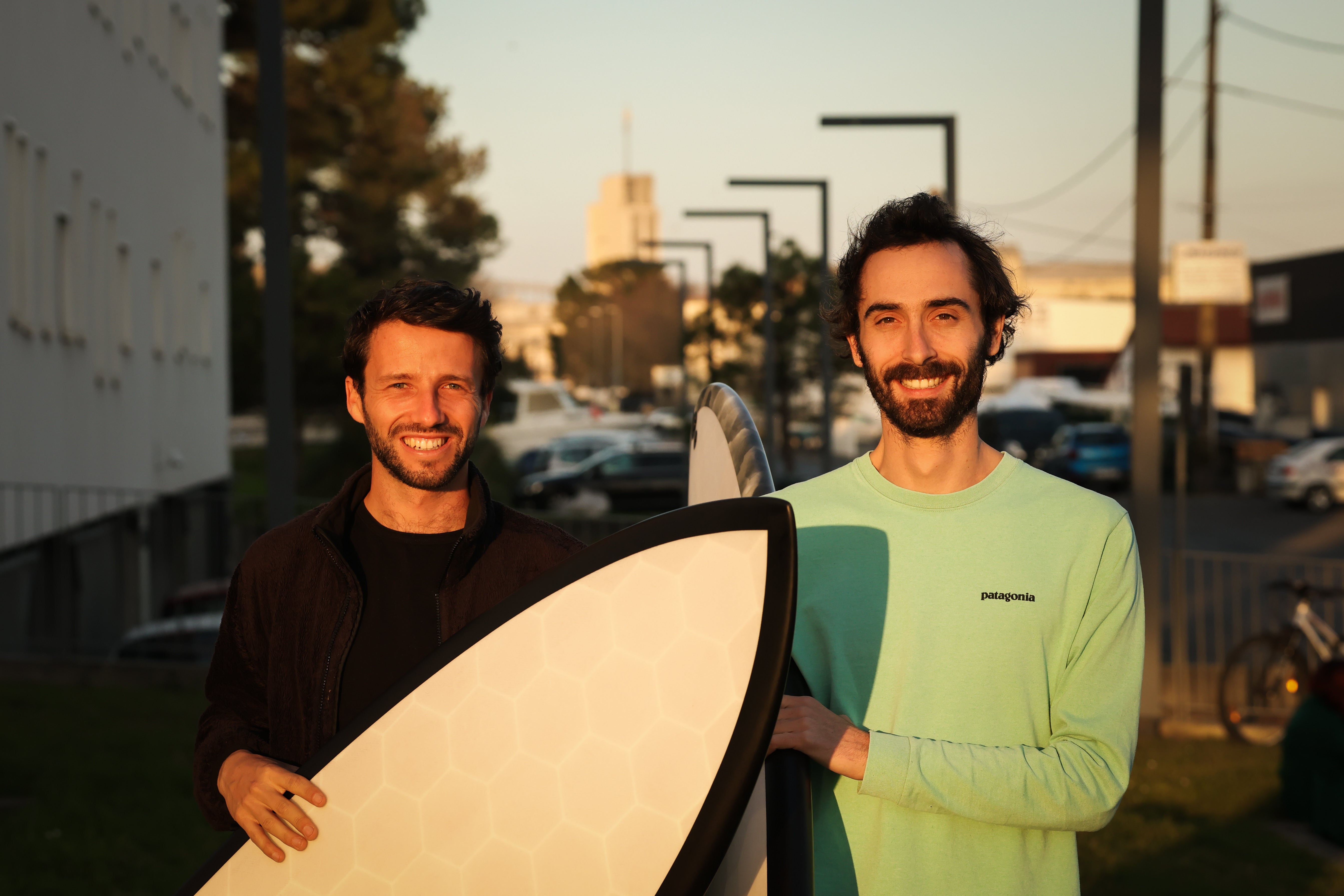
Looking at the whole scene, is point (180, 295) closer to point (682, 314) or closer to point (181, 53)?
point (181, 53)

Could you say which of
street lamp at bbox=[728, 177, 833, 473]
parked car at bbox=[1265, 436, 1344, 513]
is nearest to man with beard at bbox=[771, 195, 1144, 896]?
street lamp at bbox=[728, 177, 833, 473]

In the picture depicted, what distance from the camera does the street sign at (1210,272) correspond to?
10297 mm

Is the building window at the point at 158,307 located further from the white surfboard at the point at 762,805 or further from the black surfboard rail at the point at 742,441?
the white surfboard at the point at 762,805

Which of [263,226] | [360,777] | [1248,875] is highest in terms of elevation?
[263,226]

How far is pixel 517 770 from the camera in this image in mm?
2094

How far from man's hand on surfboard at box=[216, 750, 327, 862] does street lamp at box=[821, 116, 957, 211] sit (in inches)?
463

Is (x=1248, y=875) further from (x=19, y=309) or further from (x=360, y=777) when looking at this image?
(x=19, y=309)

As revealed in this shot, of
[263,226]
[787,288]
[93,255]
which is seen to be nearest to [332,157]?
[787,288]

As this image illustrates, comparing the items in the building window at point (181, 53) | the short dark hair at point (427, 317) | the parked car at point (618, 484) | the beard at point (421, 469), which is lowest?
the parked car at point (618, 484)

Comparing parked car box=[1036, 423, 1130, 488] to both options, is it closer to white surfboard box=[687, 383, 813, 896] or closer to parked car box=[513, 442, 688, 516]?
parked car box=[513, 442, 688, 516]

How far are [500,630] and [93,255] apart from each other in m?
15.6

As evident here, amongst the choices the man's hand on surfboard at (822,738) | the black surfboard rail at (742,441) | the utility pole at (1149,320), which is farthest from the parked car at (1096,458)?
the man's hand on surfboard at (822,738)

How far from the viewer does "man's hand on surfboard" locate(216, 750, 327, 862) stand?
2.20 metres

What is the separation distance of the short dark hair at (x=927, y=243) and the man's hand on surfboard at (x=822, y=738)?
0.71 metres
